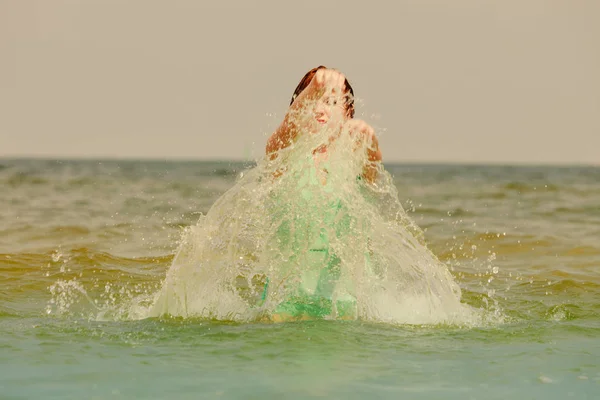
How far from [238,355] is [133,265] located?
5357 millimetres

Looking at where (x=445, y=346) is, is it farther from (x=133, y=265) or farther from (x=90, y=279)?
(x=133, y=265)

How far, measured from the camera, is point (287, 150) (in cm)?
532

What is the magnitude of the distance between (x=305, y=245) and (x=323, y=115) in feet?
2.84

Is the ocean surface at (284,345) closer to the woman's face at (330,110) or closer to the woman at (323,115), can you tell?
the woman at (323,115)

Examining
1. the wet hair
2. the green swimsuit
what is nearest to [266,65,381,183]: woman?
the wet hair

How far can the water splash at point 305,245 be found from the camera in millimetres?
5266

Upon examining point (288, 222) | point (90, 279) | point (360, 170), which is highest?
point (360, 170)

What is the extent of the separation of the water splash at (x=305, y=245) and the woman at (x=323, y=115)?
0.07m

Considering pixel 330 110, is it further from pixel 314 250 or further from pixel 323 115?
pixel 314 250

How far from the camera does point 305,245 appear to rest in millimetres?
5262

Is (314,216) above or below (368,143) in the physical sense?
below

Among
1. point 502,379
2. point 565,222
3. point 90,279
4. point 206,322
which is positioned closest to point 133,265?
point 90,279

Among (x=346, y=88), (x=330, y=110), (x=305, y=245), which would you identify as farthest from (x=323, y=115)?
(x=305, y=245)

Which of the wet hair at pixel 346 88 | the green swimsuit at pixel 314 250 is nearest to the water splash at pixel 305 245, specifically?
the green swimsuit at pixel 314 250
